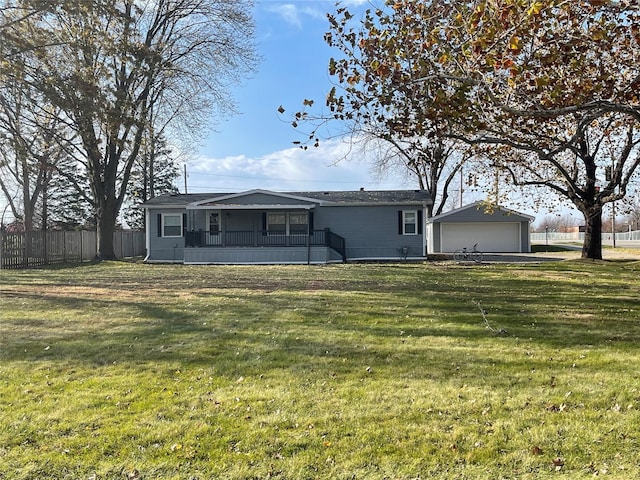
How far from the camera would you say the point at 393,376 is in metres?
4.87

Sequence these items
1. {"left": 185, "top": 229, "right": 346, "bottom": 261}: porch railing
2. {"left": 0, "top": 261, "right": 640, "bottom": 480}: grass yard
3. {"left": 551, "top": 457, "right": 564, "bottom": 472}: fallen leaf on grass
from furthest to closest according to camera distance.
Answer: {"left": 185, "top": 229, "right": 346, "bottom": 261}: porch railing < {"left": 0, "top": 261, "right": 640, "bottom": 480}: grass yard < {"left": 551, "top": 457, "right": 564, "bottom": 472}: fallen leaf on grass

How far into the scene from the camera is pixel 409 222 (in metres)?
23.6

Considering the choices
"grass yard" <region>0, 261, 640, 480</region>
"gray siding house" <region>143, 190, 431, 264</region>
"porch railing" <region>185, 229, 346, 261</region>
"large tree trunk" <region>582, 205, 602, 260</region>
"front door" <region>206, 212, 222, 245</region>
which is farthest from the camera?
"front door" <region>206, 212, 222, 245</region>

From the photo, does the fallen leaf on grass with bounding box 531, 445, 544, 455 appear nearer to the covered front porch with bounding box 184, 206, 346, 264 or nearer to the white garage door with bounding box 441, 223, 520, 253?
the covered front porch with bounding box 184, 206, 346, 264

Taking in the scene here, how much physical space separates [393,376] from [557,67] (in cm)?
591

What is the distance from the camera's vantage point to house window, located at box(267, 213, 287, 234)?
2372 cm

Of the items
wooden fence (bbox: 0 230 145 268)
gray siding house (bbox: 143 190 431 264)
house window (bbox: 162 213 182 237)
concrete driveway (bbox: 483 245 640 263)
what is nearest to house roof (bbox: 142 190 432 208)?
gray siding house (bbox: 143 190 431 264)

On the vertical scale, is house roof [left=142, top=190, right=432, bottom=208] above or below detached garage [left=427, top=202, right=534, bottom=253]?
above

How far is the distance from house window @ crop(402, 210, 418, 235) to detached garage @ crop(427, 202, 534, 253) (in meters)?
8.49

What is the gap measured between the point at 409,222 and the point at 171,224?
11367mm

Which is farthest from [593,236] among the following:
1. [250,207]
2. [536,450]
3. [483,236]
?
[536,450]

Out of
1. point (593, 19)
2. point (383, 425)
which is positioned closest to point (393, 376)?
point (383, 425)

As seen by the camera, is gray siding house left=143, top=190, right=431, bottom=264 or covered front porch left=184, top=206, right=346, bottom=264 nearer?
covered front porch left=184, top=206, right=346, bottom=264

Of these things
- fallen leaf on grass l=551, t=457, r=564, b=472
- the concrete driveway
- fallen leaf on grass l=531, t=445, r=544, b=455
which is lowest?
fallen leaf on grass l=551, t=457, r=564, b=472
